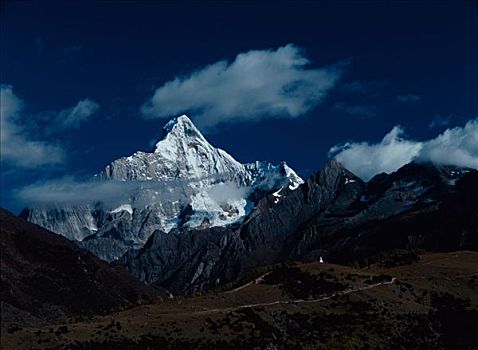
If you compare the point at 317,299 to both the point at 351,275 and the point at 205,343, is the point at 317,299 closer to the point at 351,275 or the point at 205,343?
the point at 351,275

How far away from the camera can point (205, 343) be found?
140250 millimetres

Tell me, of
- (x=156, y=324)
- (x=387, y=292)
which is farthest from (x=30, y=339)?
(x=387, y=292)

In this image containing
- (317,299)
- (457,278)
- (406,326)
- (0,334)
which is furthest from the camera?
(457,278)

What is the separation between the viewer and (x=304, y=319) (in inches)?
6304

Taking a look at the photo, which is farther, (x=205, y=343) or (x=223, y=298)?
(x=223, y=298)

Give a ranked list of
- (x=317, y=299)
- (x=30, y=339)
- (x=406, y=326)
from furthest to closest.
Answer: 1. (x=317, y=299)
2. (x=406, y=326)
3. (x=30, y=339)

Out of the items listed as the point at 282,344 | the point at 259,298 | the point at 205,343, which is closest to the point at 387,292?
the point at 259,298

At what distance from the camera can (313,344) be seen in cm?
14675

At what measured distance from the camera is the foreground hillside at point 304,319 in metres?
142

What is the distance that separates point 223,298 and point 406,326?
1833 inches

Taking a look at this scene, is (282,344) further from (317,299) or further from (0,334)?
(0,334)

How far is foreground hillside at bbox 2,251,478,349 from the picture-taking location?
141500 millimetres

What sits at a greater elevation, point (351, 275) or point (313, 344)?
point (351, 275)

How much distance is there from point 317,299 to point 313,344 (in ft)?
102
